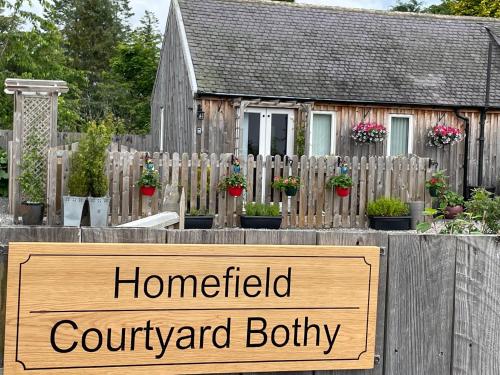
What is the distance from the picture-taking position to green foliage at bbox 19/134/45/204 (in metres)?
14.2

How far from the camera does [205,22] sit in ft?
68.3

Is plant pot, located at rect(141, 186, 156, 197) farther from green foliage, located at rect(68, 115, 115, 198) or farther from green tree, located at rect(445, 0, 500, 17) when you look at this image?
green tree, located at rect(445, 0, 500, 17)

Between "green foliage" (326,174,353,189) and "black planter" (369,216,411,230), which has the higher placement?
"green foliage" (326,174,353,189)

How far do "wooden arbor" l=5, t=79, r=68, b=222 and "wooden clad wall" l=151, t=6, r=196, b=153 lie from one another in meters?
4.24

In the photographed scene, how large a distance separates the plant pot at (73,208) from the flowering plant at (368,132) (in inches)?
332

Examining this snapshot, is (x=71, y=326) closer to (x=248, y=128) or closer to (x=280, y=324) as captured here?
(x=280, y=324)

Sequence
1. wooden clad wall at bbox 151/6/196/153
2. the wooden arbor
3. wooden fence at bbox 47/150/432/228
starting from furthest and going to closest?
wooden clad wall at bbox 151/6/196/153, the wooden arbor, wooden fence at bbox 47/150/432/228

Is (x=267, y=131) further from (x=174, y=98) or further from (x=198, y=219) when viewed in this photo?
(x=198, y=219)

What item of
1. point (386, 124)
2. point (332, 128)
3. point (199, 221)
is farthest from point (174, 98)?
point (199, 221)

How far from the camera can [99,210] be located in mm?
13750

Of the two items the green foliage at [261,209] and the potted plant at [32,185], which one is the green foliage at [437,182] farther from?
the potted plant at [32,185]

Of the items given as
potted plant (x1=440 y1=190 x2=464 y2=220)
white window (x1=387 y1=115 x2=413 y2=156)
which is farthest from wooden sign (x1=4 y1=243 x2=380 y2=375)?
white window (x1=387 y1=115 x2=413 y2=156)

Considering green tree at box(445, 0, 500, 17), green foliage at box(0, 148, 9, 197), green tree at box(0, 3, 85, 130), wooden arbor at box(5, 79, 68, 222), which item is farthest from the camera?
green tree at box(445, 0, 500, 17)

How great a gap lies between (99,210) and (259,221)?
3.19 m
